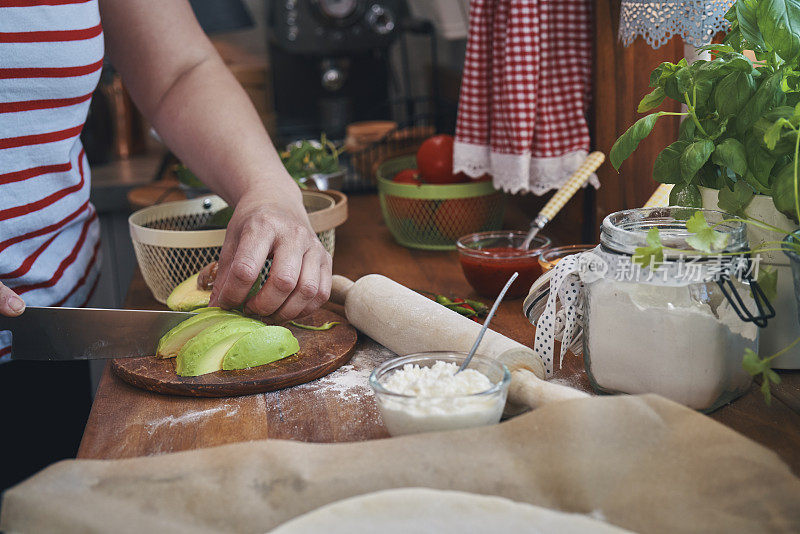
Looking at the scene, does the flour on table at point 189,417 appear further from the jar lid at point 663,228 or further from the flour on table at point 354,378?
the jar lid at point 663,228

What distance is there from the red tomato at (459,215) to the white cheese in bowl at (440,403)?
0.74m

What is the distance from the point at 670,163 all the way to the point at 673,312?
18 centimetres

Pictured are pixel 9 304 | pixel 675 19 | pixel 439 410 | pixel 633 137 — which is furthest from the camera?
pixel 675 19

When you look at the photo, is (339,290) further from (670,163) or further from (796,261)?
(796,261)

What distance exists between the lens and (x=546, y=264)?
1.04m

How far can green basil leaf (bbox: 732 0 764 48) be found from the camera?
730mm

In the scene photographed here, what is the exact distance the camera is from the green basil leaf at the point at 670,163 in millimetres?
803

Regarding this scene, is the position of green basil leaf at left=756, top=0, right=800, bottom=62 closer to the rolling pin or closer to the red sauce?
the rolling pin

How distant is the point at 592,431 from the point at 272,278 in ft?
1.46

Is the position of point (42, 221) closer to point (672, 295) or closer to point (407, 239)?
point (407, 239)

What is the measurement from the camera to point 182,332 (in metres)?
0.93

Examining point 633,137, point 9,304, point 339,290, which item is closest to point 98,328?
point 9,304

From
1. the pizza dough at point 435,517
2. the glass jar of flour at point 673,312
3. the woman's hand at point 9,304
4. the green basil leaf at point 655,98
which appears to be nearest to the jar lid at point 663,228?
the glass jar of flour at point 673,312

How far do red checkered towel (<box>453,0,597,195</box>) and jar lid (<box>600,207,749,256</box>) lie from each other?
1.84 ft
